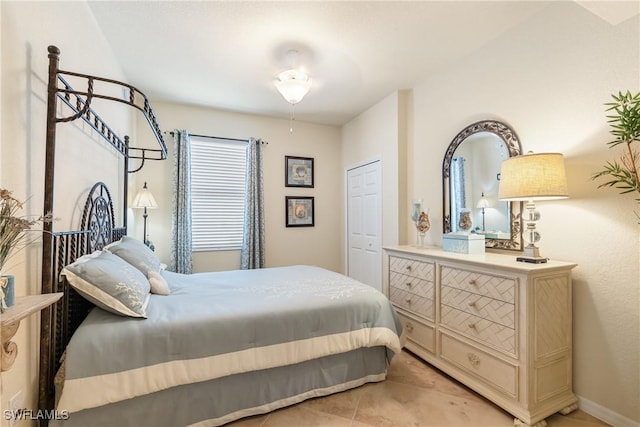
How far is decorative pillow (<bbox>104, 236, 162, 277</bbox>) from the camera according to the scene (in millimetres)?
2072

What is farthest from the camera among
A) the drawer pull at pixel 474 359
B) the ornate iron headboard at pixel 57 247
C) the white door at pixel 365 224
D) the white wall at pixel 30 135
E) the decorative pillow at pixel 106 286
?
the white door at pixel 365 224

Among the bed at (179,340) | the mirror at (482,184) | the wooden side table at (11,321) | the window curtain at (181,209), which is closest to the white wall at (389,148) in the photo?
the mirror at (482,184)

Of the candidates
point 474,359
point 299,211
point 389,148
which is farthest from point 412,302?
point 299,211

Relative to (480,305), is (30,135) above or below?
above

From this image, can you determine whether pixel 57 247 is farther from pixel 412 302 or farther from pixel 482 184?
pixel 482 184

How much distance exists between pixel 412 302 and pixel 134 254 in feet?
7.73

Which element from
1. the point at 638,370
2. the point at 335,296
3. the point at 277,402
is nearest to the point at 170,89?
the point at 335,296

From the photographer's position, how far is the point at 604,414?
1.78 metres

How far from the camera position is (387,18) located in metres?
2.19

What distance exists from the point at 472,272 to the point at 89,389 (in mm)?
2348

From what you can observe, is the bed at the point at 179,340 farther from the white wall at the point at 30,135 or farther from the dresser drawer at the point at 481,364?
the dresser drawer at the point at 481,364

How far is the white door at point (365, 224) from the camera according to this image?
3.91 m

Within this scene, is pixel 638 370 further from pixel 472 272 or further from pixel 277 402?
pixel 277 402

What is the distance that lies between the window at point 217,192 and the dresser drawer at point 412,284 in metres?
2.32
